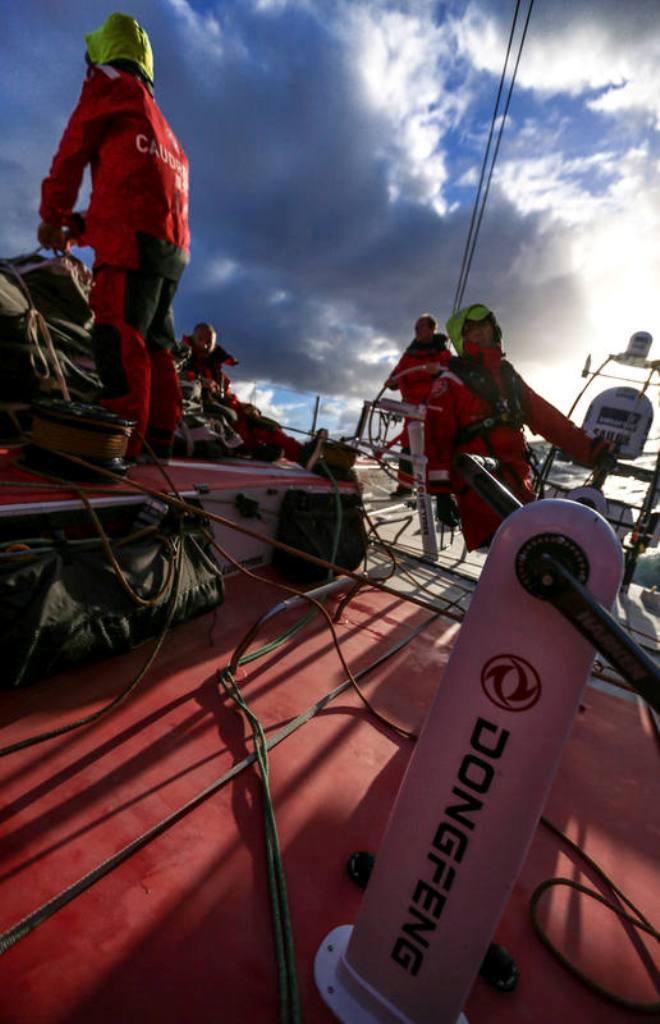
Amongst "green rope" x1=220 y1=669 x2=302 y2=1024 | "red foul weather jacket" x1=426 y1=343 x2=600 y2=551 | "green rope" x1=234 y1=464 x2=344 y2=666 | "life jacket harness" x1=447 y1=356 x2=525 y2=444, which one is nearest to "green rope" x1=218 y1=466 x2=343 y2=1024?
"green rope" x1=220 y1=669 x2=302 y2=1024

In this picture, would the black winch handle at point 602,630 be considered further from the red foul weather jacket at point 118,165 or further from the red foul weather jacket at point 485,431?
the red foul weather jacket at point 485,431

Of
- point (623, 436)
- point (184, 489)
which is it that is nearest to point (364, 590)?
point (184, 489)

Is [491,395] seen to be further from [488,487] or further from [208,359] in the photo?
[208,359]

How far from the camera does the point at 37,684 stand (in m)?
1.37

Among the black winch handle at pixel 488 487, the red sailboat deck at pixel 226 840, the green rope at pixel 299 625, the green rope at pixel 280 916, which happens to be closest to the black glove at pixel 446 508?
the green rope at pixel 299 625

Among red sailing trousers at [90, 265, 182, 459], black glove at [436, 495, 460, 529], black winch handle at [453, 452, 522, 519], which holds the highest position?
red sailing trousers at [90, 265, 182, 459]

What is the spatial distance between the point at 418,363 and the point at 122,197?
4.32 meters

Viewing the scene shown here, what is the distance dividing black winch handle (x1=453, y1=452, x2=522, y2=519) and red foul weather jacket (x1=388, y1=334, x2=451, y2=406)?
A: 4924 millimetres

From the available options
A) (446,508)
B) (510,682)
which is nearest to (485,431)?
(446,508)

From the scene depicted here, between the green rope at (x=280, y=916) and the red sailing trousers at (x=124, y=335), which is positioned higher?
the red sailing trousers at (x=124, y=335)

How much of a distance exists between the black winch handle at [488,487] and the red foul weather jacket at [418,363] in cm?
492

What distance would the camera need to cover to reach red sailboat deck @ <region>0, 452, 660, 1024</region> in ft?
2.46

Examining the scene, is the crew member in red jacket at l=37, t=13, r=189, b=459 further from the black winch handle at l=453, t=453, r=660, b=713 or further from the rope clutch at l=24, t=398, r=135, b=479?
the black winch handle at l=453, t=453, r=660, b=713

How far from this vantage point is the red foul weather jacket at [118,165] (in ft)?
6.45
